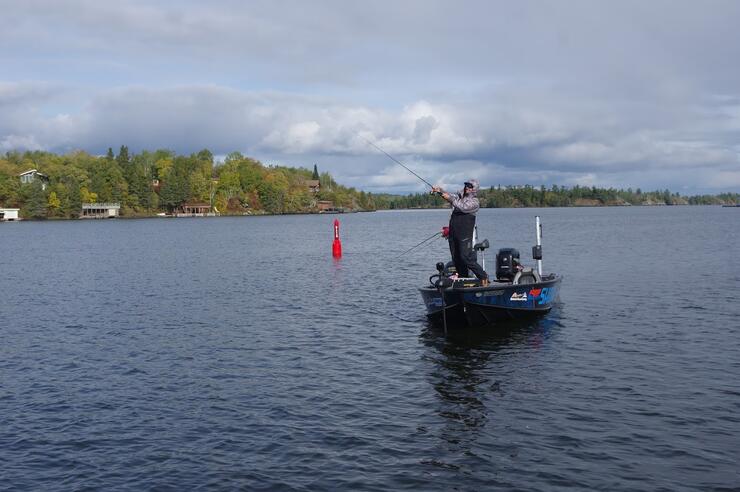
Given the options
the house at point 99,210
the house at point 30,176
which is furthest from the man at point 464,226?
the house at point 30,176

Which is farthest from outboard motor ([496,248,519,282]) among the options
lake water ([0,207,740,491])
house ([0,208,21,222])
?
house ([0,208,21,222])

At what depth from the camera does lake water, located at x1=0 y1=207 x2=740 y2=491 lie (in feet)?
35.4

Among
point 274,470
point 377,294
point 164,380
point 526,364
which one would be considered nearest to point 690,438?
point 526,364

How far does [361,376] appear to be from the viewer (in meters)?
16.4

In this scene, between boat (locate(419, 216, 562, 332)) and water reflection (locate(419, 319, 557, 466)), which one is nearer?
water reflection (locate(419, 319, 557, 466))

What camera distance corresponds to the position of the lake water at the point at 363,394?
10781 mm

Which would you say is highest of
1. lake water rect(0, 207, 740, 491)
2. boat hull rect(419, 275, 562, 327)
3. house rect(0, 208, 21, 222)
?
house rect(0, 208, 21, 222)

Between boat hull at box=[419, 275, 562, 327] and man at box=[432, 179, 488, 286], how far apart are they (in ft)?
2.15

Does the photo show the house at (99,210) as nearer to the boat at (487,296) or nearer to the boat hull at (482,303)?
the boat at (487,296)

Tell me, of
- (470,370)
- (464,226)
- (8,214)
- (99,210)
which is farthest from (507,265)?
(99,210)

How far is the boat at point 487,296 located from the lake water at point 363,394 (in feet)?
2.12

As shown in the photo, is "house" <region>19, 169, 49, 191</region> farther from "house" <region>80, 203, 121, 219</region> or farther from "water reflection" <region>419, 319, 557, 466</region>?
"water reflection" <region>419, 319, 557, 466</region>

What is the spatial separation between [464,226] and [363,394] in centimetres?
786

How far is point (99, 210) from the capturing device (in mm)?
183625
